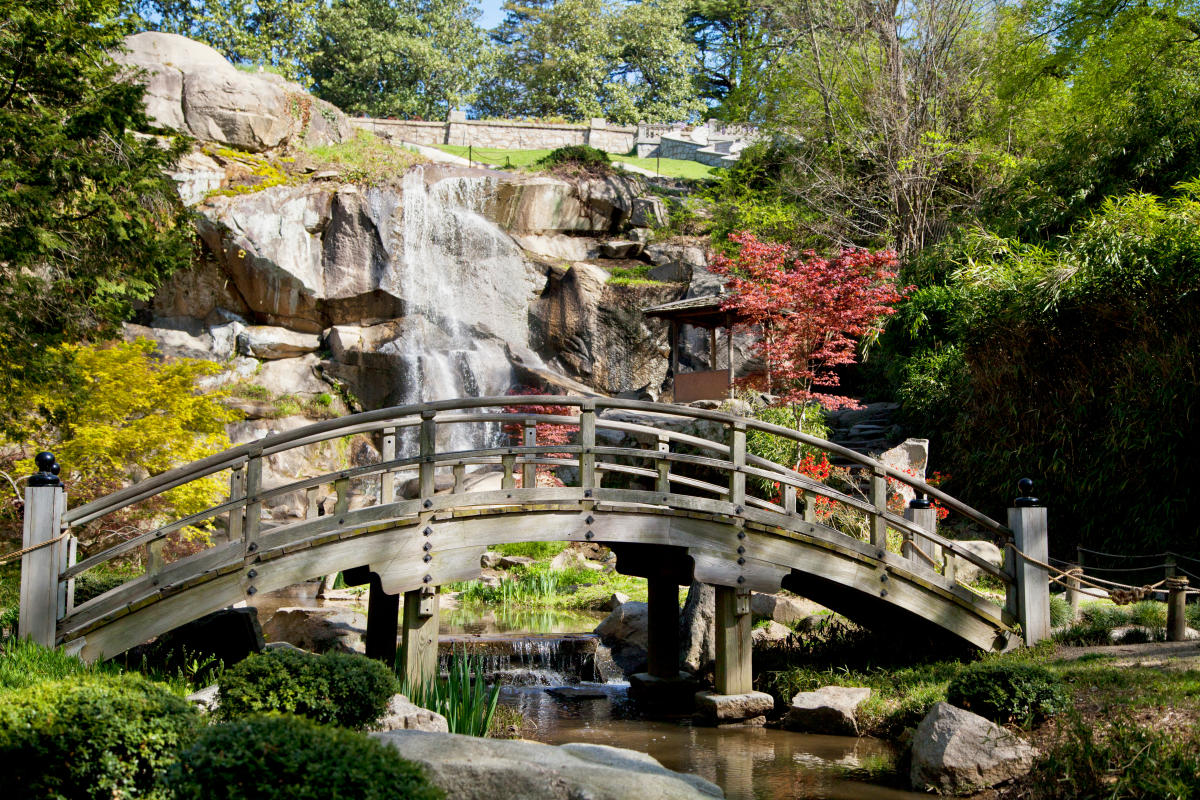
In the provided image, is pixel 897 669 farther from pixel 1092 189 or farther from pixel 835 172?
pixel 835 172

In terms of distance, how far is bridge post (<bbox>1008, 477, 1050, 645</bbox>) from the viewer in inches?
402

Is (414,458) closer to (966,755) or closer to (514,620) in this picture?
(966,755)

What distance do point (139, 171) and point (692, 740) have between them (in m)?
8.60

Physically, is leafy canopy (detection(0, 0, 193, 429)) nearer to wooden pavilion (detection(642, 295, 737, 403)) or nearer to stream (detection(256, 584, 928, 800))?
stream (detection(256, 584, 928, 800))

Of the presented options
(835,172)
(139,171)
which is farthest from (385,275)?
(139,171)

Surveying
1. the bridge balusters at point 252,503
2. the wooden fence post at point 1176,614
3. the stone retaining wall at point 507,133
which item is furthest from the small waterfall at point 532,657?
the stone retaining wall at point 507,133

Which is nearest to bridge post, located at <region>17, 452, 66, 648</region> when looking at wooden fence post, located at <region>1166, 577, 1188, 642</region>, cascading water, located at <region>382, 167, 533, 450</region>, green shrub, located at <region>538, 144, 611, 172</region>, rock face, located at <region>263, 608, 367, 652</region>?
rock face, located at <region>263, 608, 367, 652</region>

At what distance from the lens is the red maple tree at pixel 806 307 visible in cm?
1738

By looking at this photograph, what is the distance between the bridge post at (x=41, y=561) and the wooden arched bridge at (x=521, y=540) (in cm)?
1

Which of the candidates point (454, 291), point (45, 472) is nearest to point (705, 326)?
point (454, 291)

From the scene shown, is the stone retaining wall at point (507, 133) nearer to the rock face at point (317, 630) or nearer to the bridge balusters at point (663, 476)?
the rock face at point (317, 630)

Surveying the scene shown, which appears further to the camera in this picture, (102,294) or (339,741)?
(102,294)

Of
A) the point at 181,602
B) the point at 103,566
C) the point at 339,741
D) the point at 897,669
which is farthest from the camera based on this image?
the point at 103,566

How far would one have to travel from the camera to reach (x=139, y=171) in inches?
442
